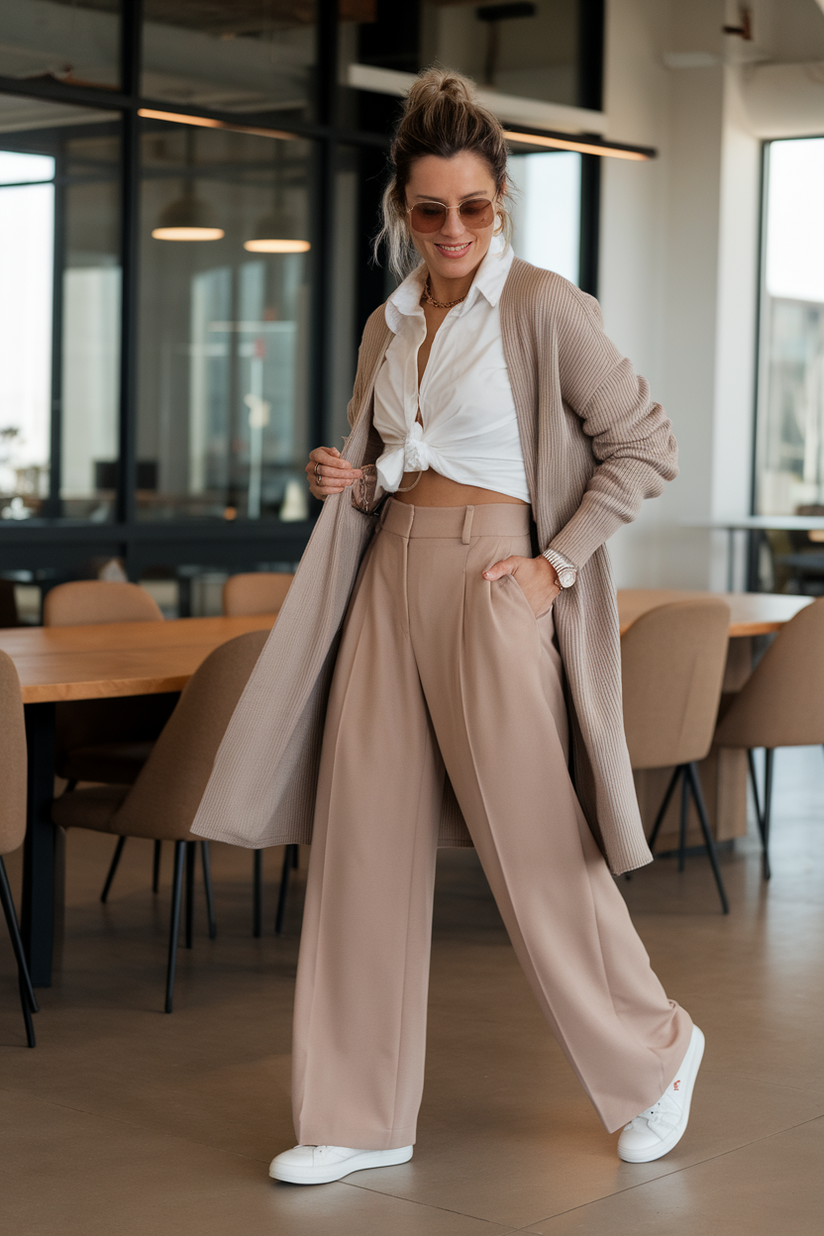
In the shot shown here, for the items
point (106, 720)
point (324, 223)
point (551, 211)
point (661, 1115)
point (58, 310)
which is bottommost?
point (661, 1115)

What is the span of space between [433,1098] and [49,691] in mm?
1079

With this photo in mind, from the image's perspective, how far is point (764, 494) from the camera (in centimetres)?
932

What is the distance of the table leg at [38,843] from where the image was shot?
11.4 ft

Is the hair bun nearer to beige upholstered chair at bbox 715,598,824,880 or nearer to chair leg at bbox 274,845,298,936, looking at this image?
chair leg at bbox 274,845,298,936

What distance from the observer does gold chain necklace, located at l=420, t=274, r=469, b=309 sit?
8.15 feet

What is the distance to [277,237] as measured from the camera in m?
7.38

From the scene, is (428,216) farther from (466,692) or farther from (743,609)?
(743,609)

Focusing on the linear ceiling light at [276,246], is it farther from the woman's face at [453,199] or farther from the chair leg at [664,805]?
the woman's face at [453,199]

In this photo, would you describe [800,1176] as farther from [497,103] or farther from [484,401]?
[497,103]

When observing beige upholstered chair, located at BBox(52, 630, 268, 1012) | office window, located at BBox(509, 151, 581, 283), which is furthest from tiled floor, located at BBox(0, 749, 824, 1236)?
office window, located at BBox(509, 151, 581, 283)

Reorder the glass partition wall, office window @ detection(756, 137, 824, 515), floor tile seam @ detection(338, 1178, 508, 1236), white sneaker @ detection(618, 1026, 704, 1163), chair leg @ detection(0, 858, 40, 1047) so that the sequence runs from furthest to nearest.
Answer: office window @ detection(756, 137, 824, 515) → the glass partition wall → chair leg @ detection(0, 858, 40, 1047) → white sneaker @ detection(618, 1026, 704, 1163) → floor tile seam @ detection(338, 1178, 508, 1236)

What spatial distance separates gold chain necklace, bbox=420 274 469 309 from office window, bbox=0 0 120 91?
438cm

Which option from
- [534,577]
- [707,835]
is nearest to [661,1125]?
[534,577]

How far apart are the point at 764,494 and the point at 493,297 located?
715 centimetres
